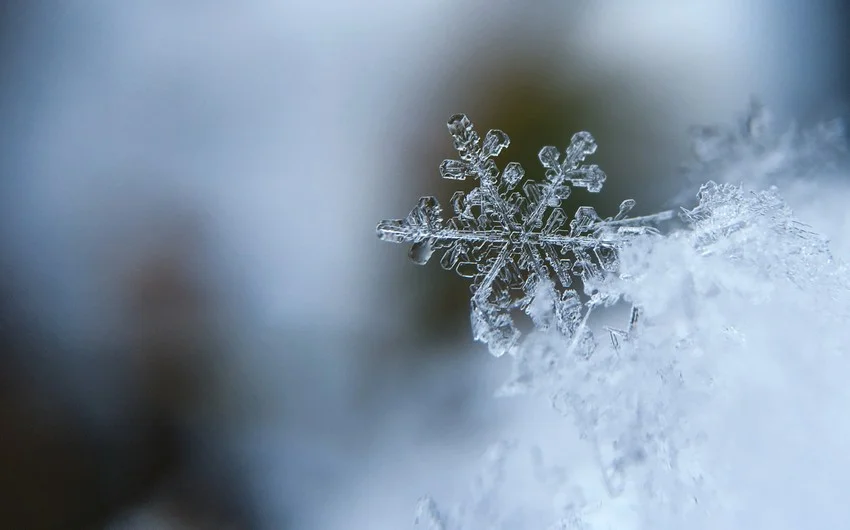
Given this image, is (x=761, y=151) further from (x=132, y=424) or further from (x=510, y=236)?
(x=132, y=424)

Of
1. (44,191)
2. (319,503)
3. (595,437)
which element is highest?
(595,437)

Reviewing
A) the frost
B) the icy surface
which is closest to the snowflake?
the icy surface

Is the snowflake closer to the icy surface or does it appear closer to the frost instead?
the icy surface

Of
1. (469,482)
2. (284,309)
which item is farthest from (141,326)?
(469,482)

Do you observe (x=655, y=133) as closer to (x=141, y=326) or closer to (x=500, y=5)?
(x=500, y=5)

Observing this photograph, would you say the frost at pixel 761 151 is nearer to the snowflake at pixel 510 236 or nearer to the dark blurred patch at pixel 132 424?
the snowflake at pixel 510 236
